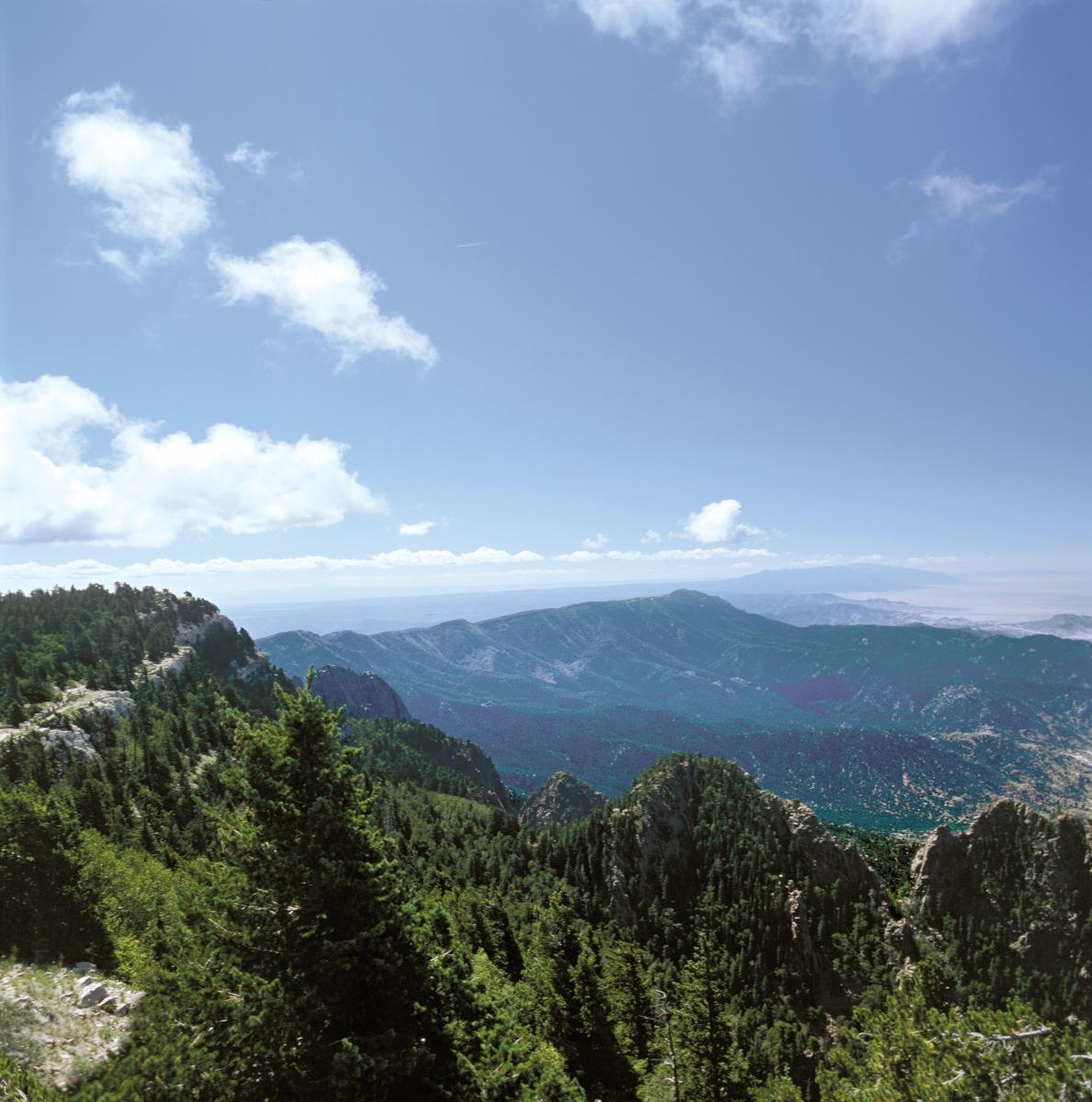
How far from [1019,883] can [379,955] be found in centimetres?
12335

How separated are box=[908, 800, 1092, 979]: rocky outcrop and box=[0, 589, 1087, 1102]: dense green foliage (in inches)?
259

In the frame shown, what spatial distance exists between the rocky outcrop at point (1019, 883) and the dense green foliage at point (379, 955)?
6.58 meters

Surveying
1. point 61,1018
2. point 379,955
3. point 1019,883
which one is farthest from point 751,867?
point 61,1018

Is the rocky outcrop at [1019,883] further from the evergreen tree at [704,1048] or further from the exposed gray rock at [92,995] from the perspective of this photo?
the exposed gray rock at [92,995]

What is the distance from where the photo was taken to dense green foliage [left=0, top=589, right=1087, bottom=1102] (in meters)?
16.7

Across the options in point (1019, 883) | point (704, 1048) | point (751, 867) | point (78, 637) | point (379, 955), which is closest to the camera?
point (379, 955)

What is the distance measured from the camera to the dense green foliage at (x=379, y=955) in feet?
54.6

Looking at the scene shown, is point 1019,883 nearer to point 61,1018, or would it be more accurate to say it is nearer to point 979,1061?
point 979,1061

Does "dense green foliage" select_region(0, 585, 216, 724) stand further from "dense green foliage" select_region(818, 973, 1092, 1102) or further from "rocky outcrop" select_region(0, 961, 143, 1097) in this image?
"dense green foliage" select_region(818, 973, 1092, 1102)

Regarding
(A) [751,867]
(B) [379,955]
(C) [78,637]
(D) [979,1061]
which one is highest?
(B) [379,955]

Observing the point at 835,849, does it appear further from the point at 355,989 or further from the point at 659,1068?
the point at 355,989

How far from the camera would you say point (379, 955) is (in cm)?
1850

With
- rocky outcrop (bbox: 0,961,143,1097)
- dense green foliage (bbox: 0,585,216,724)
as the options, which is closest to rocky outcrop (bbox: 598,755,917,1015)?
rocky outcrop (bbox: 0,961,143,1097)

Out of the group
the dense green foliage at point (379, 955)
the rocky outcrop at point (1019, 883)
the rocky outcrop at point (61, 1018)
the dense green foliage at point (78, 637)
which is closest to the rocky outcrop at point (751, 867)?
the dense green foliage at point (379, 955)
